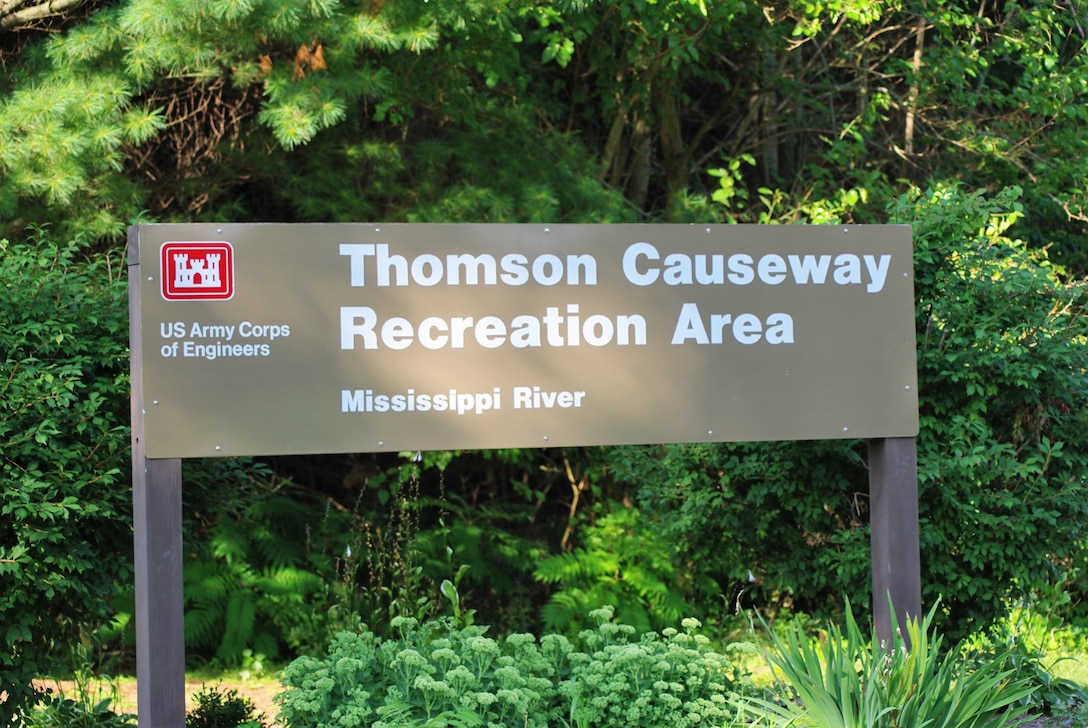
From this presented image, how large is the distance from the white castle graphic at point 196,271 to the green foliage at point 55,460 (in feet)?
2.44

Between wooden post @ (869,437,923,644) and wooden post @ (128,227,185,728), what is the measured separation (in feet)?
8.74

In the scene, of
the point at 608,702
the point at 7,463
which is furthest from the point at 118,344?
the point at 608,702

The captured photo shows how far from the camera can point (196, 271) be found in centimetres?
388

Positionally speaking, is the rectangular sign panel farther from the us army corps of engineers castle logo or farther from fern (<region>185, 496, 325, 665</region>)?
fern (<region>185, 496, 325, 665</region>)

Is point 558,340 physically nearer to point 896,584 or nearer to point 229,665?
point 896,584

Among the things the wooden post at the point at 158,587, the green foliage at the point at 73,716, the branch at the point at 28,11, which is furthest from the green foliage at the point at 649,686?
the branch at the point at 28,11

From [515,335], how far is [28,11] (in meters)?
4.12

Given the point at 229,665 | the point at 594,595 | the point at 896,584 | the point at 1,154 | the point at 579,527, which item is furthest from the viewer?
the point at 579,527

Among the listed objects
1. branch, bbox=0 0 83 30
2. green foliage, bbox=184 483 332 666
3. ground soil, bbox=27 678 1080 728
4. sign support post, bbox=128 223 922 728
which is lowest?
ground soil, bbox=27 678 1080 728

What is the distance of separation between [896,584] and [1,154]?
15.8ft

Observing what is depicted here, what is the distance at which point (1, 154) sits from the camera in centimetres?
567

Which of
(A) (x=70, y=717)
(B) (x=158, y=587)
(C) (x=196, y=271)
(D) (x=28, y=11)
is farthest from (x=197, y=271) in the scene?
(D) (x=28, y=11)

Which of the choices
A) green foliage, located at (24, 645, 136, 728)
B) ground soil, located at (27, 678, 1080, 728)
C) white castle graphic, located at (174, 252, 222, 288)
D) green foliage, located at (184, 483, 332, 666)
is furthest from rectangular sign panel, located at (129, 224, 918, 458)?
green foliage, located at (184, 483, 332, 666)

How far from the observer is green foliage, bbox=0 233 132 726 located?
13.6ft
